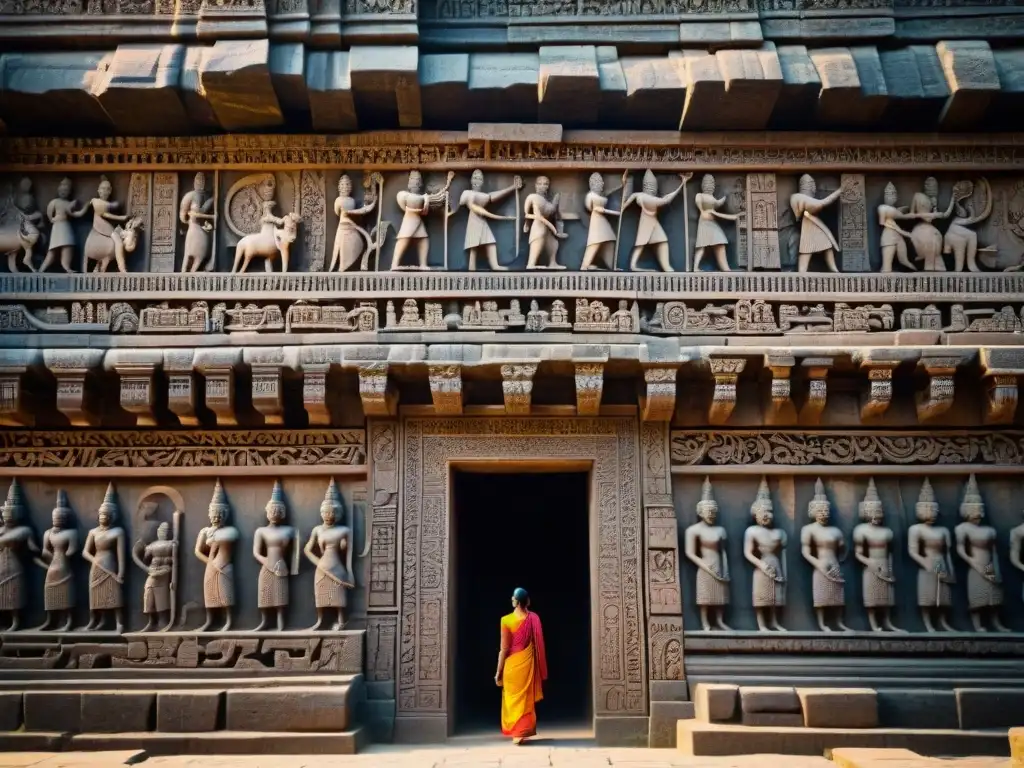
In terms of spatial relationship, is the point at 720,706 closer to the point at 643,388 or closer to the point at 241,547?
the point at 643,388

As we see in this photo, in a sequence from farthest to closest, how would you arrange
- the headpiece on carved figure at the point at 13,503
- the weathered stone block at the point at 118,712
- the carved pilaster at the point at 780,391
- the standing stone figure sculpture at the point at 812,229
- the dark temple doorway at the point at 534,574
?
the dark temple doorway at the point at 534,574 < the standing stone figure sculpture at the point at 812,229 < the headpiece on carved figure at the point at 13,503 < the carved pilaster at the point at 780,391 < the weathered stone block at the point at 118,712

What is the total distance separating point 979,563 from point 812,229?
324cm

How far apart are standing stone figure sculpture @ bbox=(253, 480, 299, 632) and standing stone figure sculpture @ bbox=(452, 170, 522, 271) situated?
9.07ft

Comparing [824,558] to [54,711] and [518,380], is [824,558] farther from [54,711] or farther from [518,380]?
[54,711]

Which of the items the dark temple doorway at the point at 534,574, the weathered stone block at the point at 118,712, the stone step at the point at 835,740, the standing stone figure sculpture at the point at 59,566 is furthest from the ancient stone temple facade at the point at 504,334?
the dark temple doorway at the point at 534,574

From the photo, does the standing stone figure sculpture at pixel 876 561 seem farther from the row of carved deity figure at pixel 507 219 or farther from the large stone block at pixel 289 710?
the large stone block at pixel 289 710

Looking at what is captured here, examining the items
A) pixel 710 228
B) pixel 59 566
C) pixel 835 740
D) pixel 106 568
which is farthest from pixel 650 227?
pixel 59 566

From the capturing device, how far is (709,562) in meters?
9.51

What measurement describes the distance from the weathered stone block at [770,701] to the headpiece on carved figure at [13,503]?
6404mm

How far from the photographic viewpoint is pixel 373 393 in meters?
9.43

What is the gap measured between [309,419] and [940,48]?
21.5ft

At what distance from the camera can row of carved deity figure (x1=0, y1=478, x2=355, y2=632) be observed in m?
9.52

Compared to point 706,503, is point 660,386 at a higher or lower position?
higher

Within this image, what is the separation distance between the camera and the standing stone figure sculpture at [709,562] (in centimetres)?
948
